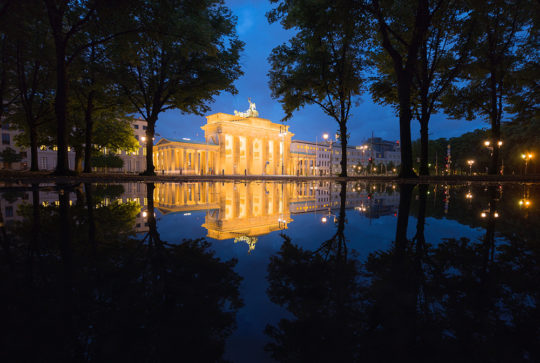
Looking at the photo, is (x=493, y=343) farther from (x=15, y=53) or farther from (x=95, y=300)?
A: (x=15, y=53)

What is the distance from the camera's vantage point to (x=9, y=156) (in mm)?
45188

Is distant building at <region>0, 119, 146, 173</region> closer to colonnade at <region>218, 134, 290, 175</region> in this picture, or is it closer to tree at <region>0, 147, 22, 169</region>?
tree at <region>0, 147, 22, 169</region>

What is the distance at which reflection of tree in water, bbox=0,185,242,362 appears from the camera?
878 mm

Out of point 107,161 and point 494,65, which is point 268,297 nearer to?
point 494,65

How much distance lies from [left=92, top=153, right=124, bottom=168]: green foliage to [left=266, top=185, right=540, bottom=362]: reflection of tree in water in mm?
61193

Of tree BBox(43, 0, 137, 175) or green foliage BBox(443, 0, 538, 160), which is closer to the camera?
tree BBox(43, 0, 137, 175)

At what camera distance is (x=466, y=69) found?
1680 centimetres

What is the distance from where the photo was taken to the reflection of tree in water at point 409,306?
2.90 feet

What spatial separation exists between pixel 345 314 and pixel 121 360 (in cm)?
92

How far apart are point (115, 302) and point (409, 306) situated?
1.47 m

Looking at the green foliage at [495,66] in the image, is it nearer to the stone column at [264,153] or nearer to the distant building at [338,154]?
the stone column at [264,153]

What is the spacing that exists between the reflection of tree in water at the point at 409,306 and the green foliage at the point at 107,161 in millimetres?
61193

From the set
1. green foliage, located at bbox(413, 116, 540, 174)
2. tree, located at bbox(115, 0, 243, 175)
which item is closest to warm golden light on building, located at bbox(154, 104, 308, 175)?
tree, located at bbox(115, 0, 243, 175)

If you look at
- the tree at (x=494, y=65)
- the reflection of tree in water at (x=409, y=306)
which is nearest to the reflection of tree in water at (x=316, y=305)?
the reflection of tree in water at (x=409, y=306)
